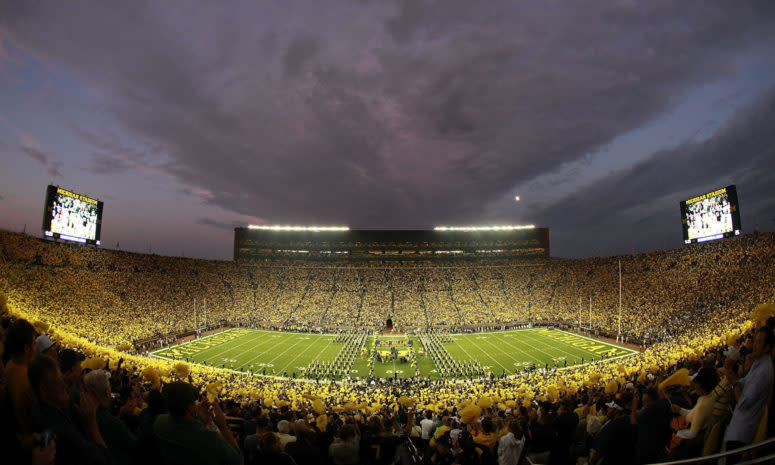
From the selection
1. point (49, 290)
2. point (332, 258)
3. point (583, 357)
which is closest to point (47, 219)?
point (49, 290)

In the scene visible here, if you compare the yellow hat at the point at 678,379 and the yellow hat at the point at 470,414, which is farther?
the yellow hat at the point at 470,414

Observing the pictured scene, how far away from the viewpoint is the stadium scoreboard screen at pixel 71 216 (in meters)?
38.2

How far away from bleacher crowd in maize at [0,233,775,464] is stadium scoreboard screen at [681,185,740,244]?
3.30 meters

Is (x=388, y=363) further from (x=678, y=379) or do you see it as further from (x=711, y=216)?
(x=711, y=216)

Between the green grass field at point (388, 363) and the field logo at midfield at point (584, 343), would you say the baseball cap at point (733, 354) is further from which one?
the field logo at midfield at point (584, 343)

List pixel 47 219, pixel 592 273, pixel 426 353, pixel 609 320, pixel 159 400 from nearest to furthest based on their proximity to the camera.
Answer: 1. pixel 159 400
2. pixel 426 353
3. pixel 47 219
4. pixel 609 320
5. pixel 592 273

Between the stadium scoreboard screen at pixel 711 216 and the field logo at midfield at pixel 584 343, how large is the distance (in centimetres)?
1982

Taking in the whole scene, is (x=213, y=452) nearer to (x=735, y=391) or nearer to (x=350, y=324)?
(x=735, y=391)

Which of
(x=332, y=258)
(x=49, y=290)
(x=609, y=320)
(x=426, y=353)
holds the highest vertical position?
(x=332, y=258)

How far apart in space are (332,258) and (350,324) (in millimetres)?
27452

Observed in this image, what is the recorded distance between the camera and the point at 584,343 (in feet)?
118

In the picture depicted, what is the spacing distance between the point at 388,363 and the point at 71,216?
4252 centimetres

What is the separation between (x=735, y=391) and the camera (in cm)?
348

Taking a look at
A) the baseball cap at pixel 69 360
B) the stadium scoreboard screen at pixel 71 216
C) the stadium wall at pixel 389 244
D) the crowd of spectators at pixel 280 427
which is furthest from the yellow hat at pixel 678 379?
the stadium wall at pixel 389 244
